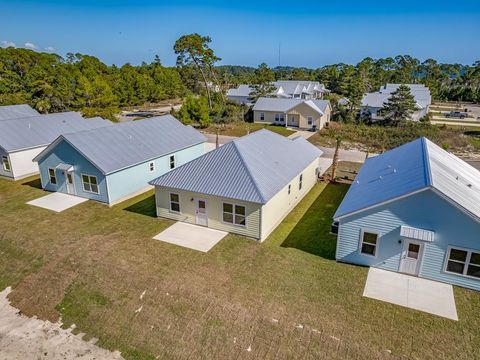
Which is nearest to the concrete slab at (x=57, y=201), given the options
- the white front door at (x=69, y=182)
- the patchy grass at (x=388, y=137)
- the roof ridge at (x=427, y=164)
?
the white front door at (x=69, y=182)


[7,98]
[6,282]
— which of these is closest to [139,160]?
[6,282]

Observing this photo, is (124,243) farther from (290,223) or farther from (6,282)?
(290,223)

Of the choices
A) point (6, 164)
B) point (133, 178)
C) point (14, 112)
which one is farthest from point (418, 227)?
point (14, 112)

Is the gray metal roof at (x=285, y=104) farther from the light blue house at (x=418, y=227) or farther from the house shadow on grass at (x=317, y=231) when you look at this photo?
the light blue house at (x=418, y=227)

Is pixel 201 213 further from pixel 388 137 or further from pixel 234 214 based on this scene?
pixel 388 137

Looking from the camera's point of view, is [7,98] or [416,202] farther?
[7,98]

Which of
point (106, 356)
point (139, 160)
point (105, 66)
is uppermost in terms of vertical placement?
point (105, 66)

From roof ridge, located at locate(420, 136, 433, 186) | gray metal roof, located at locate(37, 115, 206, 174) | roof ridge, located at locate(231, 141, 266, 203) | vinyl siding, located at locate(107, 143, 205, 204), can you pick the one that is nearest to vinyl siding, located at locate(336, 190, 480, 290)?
roof ridge, located at locate(420, 136, 433, 186)
